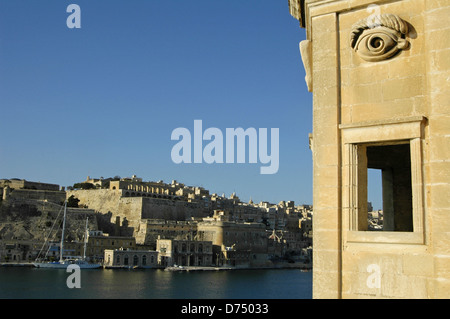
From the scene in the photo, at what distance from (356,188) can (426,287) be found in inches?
36.1

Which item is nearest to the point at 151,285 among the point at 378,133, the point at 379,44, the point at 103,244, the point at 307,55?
the point at 103,244

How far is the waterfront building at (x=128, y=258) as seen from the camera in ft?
198

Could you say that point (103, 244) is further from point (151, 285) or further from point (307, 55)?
point (307, 55)

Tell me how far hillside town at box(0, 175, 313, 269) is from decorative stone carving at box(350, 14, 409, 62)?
5858 centimetres

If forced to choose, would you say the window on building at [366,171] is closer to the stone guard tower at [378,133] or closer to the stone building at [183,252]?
the stone guard tower at [378,133]

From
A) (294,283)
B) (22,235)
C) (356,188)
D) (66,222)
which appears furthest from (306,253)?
(356,188)

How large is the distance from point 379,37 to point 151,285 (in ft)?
145

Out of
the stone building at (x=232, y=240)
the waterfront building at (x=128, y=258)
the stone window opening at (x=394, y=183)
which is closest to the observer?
the stone window opening at (x=394, y=183)

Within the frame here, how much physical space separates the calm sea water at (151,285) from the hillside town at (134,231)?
161 inches

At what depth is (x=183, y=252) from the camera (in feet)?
209

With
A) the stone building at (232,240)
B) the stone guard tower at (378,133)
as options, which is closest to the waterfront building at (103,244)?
the stone building at (232,240)

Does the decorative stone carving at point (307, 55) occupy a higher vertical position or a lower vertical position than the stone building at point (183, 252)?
higher

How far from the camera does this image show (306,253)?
79.4 metres

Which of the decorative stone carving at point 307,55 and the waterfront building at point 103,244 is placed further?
the waterfront building at point 103,244
